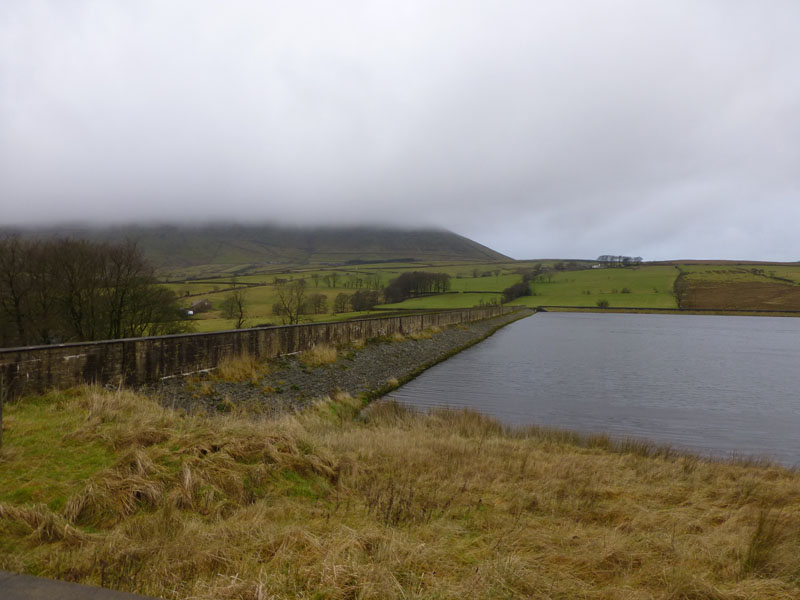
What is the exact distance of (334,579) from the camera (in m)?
3.80

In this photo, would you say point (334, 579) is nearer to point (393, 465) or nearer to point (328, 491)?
point (328, 491)

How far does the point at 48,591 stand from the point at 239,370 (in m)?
15.6

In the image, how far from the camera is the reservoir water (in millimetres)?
17031

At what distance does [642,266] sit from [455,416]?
6647 inches

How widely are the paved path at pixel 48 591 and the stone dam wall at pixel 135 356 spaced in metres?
4.61

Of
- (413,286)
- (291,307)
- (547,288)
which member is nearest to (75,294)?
(291,307)

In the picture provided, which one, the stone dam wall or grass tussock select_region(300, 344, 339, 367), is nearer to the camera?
the stone dam wall

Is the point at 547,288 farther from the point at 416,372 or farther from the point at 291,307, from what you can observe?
the point at 416,372

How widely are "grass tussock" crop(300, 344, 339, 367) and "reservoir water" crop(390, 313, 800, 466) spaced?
145 inches

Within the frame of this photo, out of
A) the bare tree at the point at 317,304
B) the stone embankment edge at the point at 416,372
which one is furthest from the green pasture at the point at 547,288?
the stone embankment edge at the point at 416,372

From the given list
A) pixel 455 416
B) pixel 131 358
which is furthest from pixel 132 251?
pixel 455 416

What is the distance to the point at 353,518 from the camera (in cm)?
563

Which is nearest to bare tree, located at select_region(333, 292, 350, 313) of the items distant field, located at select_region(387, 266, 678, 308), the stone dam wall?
distant field, located at select_region(387, 266, 678, 308)

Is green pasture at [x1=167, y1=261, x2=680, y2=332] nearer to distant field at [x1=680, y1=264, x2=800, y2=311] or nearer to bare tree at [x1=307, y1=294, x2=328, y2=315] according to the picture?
distant field at [x1=680, y1=264, x2=800, y2=311]
